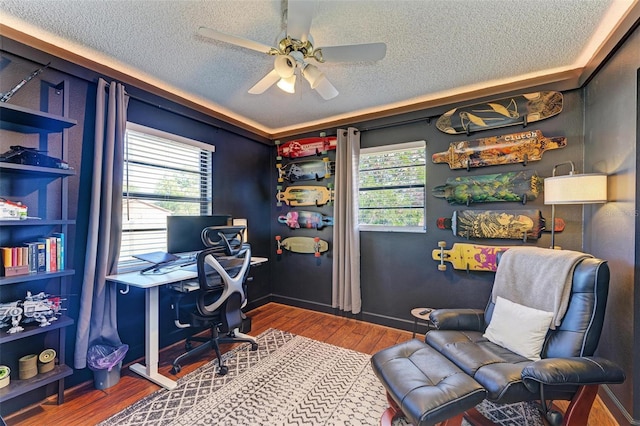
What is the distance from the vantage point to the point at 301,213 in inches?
146

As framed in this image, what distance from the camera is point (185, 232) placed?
8.50ft

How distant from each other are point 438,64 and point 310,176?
77.5 inches

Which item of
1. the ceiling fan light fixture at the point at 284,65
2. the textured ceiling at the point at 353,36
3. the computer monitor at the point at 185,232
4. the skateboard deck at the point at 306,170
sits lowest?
the computer monitor at the point at 185,232

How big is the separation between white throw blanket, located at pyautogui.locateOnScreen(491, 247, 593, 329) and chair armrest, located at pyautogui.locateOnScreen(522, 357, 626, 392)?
0.35m

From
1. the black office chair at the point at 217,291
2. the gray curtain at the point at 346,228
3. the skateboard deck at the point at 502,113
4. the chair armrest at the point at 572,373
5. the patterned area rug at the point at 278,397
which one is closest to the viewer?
the chair armrest at the point at 572,373

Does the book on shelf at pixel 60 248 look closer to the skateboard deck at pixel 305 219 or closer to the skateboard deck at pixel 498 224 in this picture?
the skateboard deck at pixel 305 219

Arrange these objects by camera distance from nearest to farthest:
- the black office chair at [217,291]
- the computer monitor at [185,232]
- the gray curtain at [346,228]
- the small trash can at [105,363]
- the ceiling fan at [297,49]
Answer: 1. the ceiling fan at [297,49]
2. the small trash can at [105,363]
3. the black office chair at [217,291]
4. the computer monitor at [185,232]
5. the gray curtain at [346,228]

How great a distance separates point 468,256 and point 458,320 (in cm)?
83

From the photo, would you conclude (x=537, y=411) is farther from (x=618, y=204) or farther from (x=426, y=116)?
(x=426, y=116)

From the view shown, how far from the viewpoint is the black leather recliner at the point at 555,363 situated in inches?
52.9

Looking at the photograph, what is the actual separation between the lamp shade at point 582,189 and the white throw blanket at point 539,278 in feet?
1.21

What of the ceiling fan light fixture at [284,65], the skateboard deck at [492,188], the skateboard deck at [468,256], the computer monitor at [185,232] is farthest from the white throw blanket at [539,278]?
the computer monitor at [185,232]

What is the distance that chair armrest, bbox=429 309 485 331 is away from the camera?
2.05m

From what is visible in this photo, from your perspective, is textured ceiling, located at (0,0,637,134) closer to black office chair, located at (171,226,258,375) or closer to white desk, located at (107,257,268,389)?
black office chair, located at (171,226,258,375)
